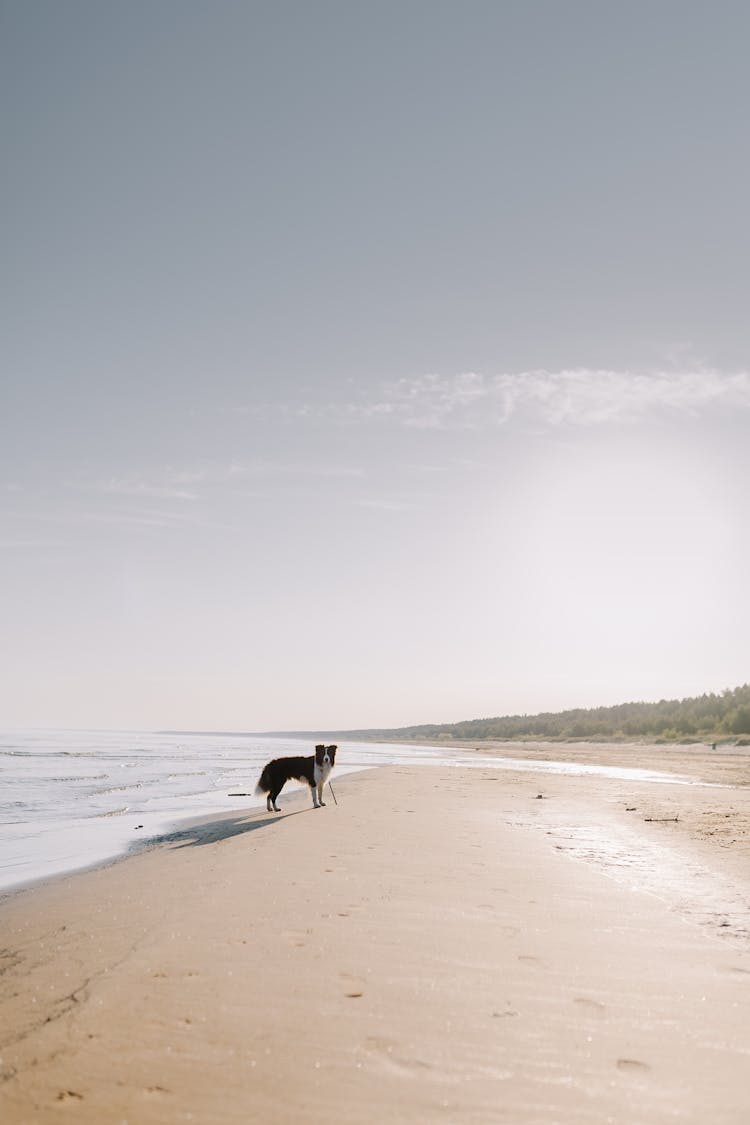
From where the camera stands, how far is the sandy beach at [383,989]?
2705 millimetres

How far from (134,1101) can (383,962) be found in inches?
71.8

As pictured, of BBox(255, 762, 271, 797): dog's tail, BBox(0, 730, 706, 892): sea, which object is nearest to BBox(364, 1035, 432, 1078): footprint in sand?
BBox(0, 730, 706, 892): sea

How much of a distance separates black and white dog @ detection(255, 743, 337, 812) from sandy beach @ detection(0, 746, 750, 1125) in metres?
5.23

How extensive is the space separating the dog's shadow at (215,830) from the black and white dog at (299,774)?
21.2 inches

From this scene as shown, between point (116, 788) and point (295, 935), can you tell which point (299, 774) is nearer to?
point (295, 935)

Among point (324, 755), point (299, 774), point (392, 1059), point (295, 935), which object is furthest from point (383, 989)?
point (299, 774)

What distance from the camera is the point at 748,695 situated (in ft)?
136

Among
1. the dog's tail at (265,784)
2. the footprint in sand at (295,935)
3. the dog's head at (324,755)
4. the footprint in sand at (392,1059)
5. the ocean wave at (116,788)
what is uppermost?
the dog's head at (324,755)

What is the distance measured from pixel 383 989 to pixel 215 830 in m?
7.95

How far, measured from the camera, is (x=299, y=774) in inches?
530

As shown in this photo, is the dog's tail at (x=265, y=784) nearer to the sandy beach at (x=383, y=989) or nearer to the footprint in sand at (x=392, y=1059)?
the sandy beach at (x=383, y=989)

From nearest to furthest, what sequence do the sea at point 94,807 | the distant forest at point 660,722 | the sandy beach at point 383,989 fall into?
the sandy beach at point 383,989 → the sea at point 94,807 → the distant forest at point 660,722

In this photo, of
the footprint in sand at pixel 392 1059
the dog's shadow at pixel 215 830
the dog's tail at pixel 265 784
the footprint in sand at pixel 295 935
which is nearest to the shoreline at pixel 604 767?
the dog's shadow at pixel 215 830

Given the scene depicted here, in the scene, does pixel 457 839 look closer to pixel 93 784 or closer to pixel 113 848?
pixel 113 848
